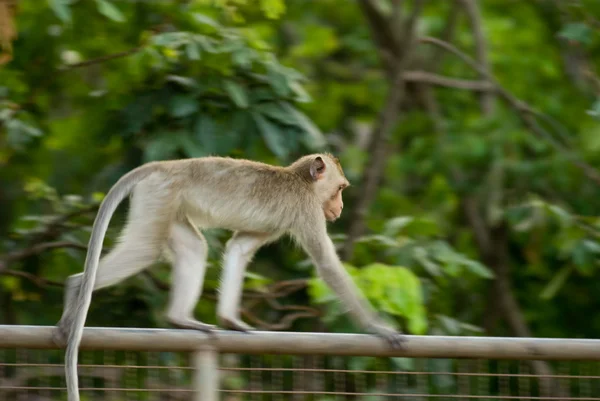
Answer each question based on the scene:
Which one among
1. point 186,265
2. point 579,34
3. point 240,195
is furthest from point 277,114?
point 579,34

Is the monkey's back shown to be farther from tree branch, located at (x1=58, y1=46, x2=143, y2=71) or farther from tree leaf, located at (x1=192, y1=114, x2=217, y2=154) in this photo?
tree branch, located at (x1=58, y1=46, x2=143, y2=71)

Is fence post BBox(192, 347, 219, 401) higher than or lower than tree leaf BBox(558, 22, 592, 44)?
lower

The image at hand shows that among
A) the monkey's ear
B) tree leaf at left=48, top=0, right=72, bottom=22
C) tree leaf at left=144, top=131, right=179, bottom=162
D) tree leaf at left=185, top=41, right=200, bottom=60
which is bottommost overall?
the monkey's ear

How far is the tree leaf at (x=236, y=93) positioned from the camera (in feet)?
18.1

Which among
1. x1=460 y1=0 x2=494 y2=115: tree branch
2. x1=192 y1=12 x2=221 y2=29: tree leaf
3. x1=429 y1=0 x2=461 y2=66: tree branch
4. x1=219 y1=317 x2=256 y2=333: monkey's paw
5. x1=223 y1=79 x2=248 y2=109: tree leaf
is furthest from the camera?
x1=429 y1=0 x2=461 y2=66: tree branch

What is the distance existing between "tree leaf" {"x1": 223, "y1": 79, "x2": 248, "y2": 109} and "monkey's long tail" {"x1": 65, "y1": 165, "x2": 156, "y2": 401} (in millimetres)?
1103

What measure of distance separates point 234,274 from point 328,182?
773 millimetres

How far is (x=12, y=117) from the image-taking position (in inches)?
234

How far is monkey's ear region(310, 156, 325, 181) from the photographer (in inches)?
199

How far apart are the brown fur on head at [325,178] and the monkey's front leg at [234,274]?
367 mm

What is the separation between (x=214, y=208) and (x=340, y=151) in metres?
3.76

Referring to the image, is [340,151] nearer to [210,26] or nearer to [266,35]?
[266,35]

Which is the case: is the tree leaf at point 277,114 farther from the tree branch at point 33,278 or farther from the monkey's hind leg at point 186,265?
the tree branch at point 33,278

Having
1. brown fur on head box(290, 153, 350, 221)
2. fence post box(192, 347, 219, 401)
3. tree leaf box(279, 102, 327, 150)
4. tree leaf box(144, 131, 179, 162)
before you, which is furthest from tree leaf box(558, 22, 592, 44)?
fence post box(192, 347, 219, 401)
